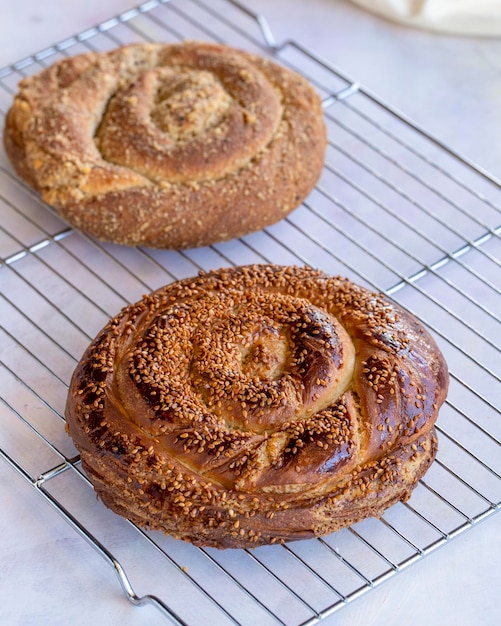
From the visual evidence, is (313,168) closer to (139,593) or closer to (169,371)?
(169,371)

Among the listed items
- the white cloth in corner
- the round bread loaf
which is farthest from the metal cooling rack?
the white cloth in corner

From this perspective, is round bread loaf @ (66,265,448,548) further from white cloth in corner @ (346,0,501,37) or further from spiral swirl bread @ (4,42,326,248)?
white cloth in corner @ (346,0,501,37)

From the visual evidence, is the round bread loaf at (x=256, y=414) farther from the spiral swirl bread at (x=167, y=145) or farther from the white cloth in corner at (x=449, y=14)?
the white cloth in corner at (x=449, y=14)

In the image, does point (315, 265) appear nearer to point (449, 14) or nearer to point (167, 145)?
point (167, 145)

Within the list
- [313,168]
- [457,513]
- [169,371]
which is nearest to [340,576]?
[457,513]

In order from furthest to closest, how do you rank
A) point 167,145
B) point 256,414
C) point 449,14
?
point 449,14 → point 167,145 → point 256,414

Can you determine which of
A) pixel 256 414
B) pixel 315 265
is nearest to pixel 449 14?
pixel 315 265
